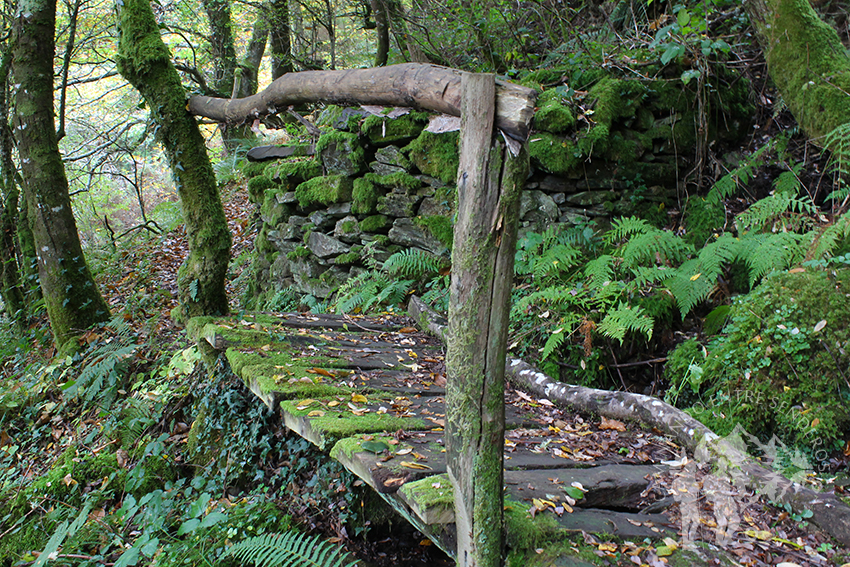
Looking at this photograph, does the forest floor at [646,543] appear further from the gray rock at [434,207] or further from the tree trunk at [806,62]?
the tree trunk at [806,62]

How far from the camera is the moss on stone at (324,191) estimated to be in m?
6.22

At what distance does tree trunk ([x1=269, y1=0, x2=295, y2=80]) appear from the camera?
10883mm

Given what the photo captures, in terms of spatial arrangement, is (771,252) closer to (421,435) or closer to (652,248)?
(652,248)

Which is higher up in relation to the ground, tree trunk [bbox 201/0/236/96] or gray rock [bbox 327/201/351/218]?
tree trunk [bbox 201/0/236/96]

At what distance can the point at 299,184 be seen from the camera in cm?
677

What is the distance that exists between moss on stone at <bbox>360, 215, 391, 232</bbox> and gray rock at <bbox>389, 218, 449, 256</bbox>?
0.41ft

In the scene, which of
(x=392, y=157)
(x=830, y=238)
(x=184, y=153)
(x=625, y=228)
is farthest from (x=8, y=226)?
(x=830, y=238)

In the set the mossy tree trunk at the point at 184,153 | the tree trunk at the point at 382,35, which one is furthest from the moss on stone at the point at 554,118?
→ the tree trunk at the point at 382,35

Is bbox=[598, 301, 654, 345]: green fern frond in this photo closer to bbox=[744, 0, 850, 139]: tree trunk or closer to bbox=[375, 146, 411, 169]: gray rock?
bbox=[744, 0, 850, 139]: tree trunk

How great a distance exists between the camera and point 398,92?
2.11m

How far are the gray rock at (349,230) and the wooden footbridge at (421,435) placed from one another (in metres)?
1.77

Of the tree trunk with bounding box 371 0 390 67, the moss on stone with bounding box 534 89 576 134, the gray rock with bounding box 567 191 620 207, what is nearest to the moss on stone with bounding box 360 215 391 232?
the moss on stone with bounding box 534 89 576 134

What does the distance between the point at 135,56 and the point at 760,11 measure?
5498mm

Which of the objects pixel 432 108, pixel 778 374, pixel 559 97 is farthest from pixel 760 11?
pixel 432 108
